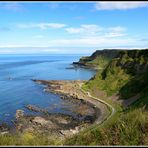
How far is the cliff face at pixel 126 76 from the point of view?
68062 mm

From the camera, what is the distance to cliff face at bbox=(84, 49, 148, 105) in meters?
68.1

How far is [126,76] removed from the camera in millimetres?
77938

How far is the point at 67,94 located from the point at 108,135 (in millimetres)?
62417

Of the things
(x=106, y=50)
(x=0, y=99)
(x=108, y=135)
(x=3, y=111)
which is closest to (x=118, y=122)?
(x=108, y=135)

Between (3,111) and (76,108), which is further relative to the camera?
(76,108)

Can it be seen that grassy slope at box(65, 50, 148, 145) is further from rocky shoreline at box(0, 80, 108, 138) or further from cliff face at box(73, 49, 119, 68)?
cliff face at box(73, 49, 119, 68)

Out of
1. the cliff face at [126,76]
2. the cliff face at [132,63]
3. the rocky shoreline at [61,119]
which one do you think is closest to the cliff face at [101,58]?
the cliff face at [132,63]

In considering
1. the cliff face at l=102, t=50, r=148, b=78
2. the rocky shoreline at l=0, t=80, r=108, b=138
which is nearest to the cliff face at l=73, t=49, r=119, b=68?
the cliff face at l=102, t=50, r=148, b=78

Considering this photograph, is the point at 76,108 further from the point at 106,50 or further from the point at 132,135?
the point at 106,50

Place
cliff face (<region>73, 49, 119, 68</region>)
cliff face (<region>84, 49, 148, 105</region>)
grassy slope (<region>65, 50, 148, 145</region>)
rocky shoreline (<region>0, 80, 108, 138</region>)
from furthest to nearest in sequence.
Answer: cliff face (<region>73, 49, 119, 68</region>) < cliff face (<region>84, 49, 148, 105</region>) < rocky shoreline (<region>0, 80, 108, 138</region>) < grassy slope (<region>65, 50, 148, 145</region>)

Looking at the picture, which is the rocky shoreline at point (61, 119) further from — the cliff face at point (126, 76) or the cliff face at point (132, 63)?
the cliff face at point (132, 63)

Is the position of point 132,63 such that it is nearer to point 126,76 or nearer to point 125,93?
point 126,76

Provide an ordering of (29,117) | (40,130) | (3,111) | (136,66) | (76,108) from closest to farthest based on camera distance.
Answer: (40,130) < (29,117) < (3,111) < (76,108) < (136,66)

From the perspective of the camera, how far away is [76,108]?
2499 inches
